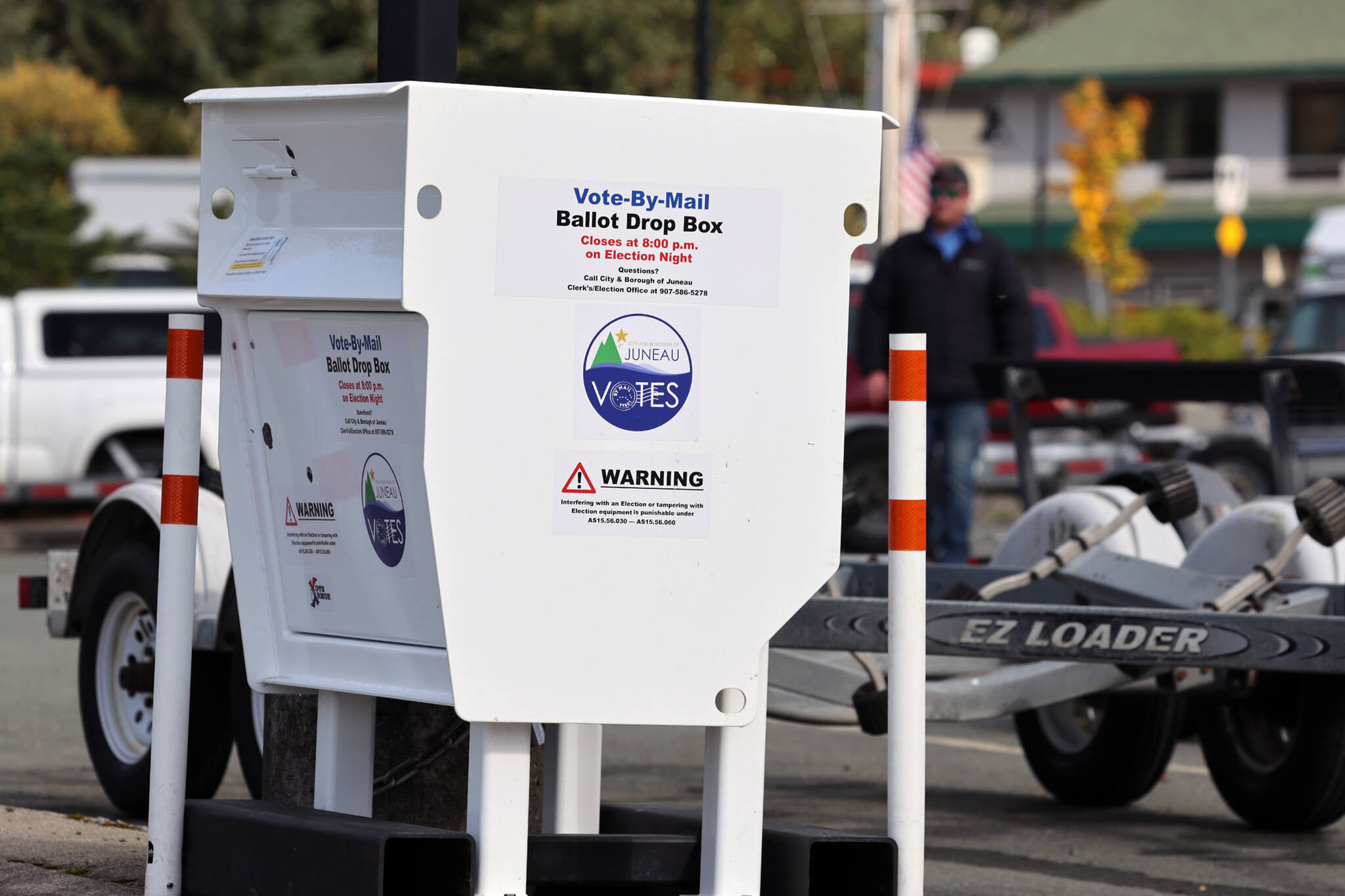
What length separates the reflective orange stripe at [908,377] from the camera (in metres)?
4.10

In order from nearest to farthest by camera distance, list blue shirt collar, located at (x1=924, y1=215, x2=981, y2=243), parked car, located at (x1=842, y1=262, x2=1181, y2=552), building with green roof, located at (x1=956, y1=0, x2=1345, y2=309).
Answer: blue shirt collar, located at (x1=924, y1=215, x2=981, y2=243)
parked car, located at (x1=842, y1=262, x2=1181, y2=552)
building with green roof, located at (x1=956, y1=0, x2=1345, y2=309)

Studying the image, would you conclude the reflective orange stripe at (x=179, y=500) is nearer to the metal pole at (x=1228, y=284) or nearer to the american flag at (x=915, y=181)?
the american flag at (x=915, y=181)

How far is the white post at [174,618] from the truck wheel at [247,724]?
184 centimetres

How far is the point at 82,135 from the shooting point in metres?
43.0

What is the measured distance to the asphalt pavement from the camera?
5516 mm

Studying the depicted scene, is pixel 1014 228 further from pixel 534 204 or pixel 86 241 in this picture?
pixel 534 204

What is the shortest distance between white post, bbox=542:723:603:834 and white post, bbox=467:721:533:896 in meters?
0.41

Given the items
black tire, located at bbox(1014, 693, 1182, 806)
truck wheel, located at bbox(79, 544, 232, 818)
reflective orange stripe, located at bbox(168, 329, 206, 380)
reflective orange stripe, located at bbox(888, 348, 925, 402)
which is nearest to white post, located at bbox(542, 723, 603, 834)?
reflective orange stripe, located at bbox(888, 348, 925, 402)

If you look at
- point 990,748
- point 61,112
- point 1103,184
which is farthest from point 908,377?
point 61,112

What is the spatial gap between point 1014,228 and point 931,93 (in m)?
10.6

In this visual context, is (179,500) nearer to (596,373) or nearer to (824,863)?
(596,373)

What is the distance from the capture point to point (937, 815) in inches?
274

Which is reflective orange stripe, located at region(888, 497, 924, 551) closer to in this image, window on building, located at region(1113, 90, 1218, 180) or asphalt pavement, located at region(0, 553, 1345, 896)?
asphalt pavement, located at region(0, 553, 1345, 896)

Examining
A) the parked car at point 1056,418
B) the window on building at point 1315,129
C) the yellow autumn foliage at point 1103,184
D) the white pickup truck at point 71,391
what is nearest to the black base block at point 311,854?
the parked car at point 1056,418
